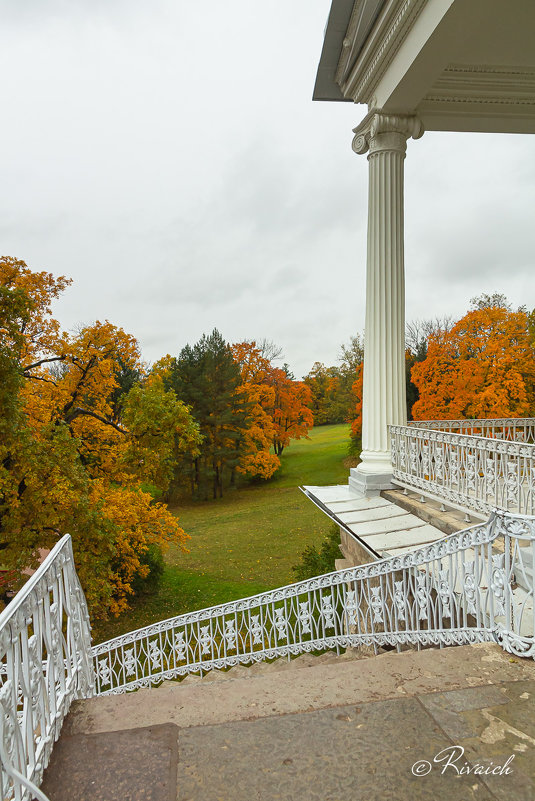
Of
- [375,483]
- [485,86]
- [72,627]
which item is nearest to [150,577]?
[375,483]

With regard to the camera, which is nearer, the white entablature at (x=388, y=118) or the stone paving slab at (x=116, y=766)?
the stone paving slab at (x=116, y=766)

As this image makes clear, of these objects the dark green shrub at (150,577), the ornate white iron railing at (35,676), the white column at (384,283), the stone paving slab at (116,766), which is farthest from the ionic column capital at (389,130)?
the dark green shrub at (150,577)

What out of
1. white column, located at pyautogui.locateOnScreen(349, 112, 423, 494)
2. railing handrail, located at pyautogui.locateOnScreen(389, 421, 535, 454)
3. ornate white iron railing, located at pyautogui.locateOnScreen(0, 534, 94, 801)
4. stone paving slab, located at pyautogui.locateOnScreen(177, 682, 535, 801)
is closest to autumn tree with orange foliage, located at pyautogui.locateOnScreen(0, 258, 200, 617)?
white column, located at pyautogui.locateOnScreen(349, 112, 423, 494)

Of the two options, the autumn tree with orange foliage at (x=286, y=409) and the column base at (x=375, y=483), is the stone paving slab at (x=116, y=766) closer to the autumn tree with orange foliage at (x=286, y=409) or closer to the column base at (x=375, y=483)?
the column base at (x=375, y=483)

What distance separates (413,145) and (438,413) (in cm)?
3035

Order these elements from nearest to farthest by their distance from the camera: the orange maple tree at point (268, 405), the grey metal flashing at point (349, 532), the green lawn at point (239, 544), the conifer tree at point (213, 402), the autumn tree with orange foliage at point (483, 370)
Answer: the grey metal flashing at point (349, 532)
the green lawn at point (239, 544)
the autumn tree with orange foliage at point (483, 370)
the conifer tree at point (213, 402)
the orange maple tree at point (268, 405)

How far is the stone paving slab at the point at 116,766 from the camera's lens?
1.72 meters

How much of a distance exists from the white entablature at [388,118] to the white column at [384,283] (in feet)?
0.06

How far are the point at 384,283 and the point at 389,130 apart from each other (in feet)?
8.86

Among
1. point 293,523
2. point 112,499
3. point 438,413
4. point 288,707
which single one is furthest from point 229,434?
point 288,707

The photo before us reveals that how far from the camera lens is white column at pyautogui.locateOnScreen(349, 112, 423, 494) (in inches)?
334

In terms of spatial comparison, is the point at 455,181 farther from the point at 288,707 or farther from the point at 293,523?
the point at 288,707

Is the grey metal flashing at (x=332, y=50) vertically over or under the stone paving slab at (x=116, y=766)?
over

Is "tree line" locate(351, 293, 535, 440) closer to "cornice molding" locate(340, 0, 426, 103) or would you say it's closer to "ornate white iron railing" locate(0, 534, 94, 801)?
"cornice molding" locate(340, 0, 426, 103)
